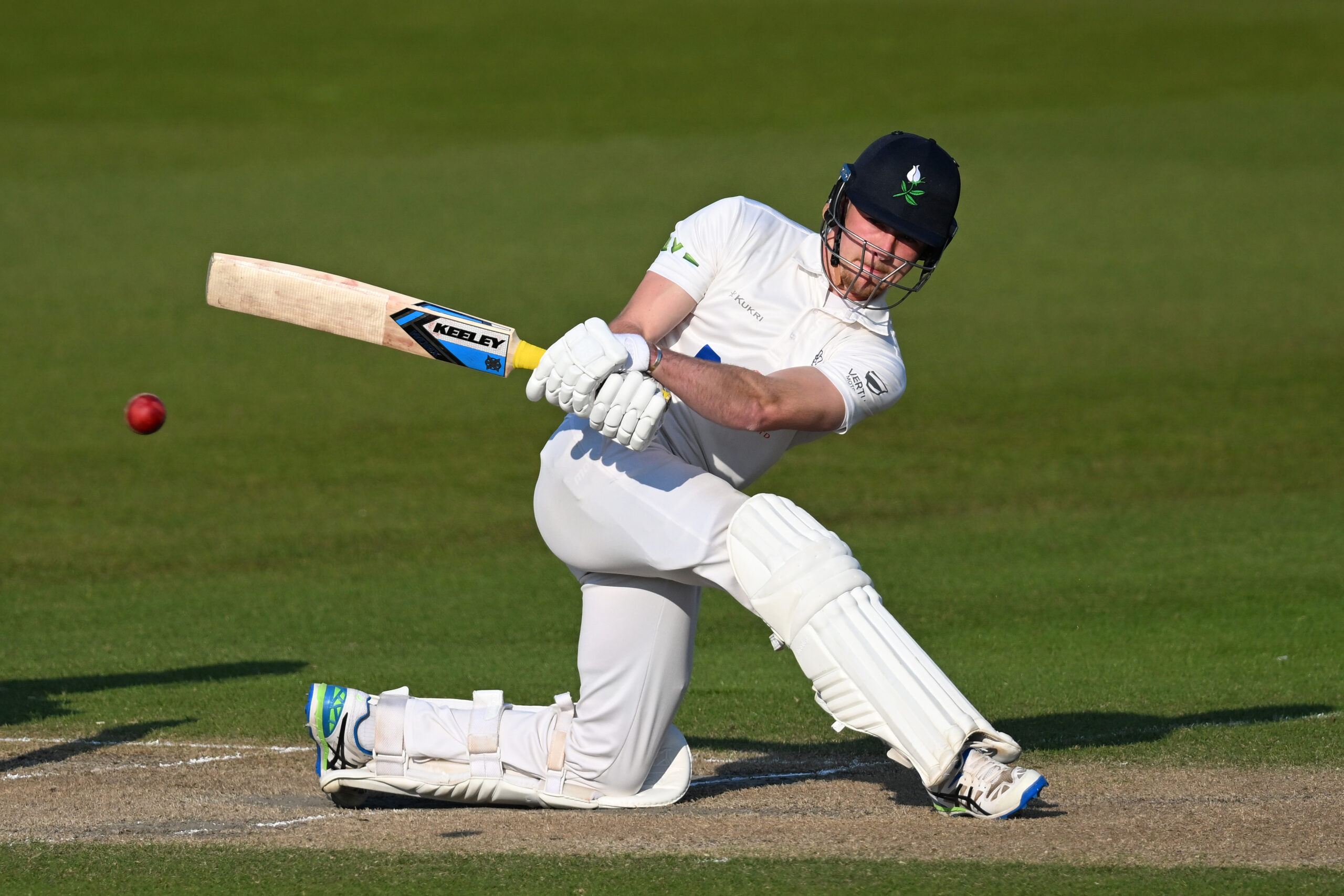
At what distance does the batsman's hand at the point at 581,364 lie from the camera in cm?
468

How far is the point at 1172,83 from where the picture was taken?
3153 centimetres

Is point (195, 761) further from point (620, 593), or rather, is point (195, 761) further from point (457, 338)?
point (457, 338)

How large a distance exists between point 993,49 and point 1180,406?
21.9 meters

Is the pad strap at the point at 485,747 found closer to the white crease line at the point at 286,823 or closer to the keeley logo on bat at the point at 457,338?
the white crease line at the point at 286,823

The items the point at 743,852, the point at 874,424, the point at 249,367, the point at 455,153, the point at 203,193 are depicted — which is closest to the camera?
the point at 743,852

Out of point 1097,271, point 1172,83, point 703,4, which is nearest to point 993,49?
point 1172,83

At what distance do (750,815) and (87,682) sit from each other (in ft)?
10.9

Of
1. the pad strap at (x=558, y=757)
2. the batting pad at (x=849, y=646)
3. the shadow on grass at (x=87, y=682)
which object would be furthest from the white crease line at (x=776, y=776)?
the shadow on grass at (x=87, y=682)

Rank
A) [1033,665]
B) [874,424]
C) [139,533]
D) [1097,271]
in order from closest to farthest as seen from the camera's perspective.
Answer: [1033,665]
[139,533]
[874,424]
[1097,271]

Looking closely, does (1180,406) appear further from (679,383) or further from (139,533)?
(679,383)

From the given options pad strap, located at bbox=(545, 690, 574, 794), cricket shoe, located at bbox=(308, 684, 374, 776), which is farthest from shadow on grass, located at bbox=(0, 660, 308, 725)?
pad strap, located at bbox=(545, 690, 574, 794)

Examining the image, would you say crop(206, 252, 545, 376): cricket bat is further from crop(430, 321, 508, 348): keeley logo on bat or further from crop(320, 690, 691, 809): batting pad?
crop(320, 690, 691, 809): batting pad

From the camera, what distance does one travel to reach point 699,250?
17.2 feet

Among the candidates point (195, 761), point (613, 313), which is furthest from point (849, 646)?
point (613, 313)
